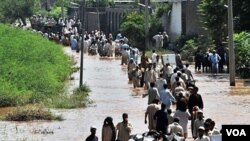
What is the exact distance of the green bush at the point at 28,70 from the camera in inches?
1201

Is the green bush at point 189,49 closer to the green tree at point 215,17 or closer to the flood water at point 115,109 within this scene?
the green tree at point 215,17

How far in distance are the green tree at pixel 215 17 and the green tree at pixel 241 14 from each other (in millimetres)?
1255

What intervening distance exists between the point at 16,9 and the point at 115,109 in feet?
181

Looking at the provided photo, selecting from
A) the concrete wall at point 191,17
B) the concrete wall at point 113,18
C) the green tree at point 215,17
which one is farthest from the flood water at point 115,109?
the concrete wall at point 113,18

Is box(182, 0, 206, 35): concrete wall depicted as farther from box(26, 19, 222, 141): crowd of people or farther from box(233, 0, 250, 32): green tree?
box(26, 19, 222, 141): crowd of people

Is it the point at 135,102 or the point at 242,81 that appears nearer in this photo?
the point at 135,102

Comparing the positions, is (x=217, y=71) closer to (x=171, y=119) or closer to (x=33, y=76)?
(x=33, y=76)

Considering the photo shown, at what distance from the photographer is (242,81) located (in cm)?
3466

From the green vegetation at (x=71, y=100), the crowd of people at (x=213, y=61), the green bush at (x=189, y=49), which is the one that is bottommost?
the green vegetation at (x=71, y=100)

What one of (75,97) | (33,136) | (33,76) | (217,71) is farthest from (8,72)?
(33,136)

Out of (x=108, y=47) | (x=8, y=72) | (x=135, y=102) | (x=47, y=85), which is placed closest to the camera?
(x=135, y=102)

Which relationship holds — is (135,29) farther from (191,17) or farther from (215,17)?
(215,17)

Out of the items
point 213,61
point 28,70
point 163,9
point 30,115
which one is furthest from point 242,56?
point 163,9

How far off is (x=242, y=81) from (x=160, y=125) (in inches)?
659
